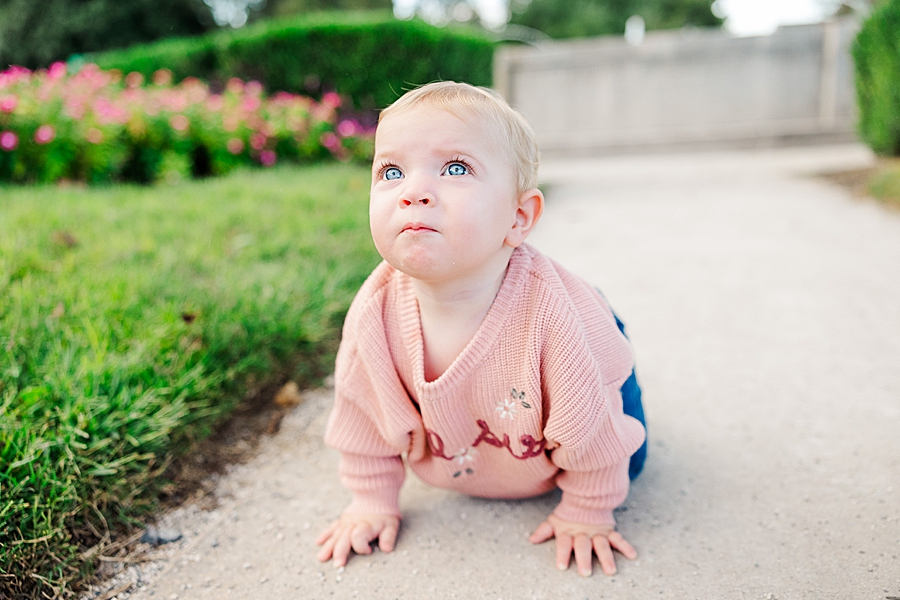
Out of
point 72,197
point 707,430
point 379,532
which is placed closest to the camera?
point 379,532

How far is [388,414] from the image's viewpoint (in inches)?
56.9

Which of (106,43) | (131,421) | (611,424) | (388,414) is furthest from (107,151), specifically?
(106,43)

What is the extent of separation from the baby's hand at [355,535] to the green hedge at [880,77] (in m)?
5.67

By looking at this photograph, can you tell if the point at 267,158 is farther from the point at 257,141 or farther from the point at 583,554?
Result: the point at 583,554

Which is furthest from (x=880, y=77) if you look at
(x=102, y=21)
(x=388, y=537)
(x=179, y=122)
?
(x=102, y=21)

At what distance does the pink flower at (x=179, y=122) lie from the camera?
16.7 ft

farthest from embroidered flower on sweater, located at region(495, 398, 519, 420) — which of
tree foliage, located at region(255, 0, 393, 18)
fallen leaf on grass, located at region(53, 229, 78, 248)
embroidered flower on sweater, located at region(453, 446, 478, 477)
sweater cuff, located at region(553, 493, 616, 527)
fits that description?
tree foliage, located at region(255, 0, 393, 18)

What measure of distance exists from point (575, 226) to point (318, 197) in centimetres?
185

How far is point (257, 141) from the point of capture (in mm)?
5523

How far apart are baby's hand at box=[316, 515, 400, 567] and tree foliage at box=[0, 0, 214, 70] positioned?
21200mm

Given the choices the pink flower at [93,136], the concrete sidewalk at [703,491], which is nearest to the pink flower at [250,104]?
the pink flower at [93,136]

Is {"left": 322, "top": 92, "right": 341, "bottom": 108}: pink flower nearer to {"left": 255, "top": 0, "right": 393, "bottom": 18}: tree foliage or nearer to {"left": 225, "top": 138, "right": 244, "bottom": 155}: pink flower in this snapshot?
{"left": 225, "top": 138, "right": 244, "bottom": 155}: pink flower

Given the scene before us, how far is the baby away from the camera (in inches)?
48.4

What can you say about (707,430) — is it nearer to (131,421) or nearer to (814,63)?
(131,421)
